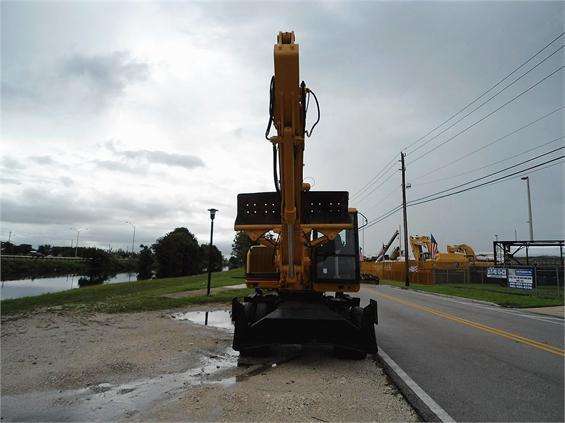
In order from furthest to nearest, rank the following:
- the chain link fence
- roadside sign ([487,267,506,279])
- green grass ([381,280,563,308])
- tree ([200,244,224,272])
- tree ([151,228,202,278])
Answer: tree ([200,244,224,272]), tree ([151,228,202,278]), roadside sign ([487,267,506,279]), the chain link fence, green grass ([381,280,563,308])

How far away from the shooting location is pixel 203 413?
454 centimetres

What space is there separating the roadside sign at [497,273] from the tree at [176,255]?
2257 inches

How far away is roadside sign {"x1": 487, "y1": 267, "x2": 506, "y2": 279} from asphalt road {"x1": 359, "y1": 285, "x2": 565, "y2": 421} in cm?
1422

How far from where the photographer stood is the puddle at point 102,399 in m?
4.72

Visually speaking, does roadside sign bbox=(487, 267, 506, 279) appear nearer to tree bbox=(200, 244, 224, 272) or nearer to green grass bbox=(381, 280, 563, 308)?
green grass bbox=(381, 280, 563, 308)

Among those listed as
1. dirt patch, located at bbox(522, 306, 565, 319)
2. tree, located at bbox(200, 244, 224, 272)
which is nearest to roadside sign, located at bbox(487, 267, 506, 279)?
dirt patch, located at bbox(522, 306, 565, 319)

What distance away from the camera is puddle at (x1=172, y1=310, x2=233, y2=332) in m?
11.6

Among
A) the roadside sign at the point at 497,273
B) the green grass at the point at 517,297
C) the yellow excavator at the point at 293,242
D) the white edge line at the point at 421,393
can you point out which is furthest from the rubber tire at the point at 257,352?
the roadside sign at the point at 497,273

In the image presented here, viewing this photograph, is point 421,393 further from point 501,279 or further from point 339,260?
point 501,279

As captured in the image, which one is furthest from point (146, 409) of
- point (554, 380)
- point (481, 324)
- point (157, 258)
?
point (157, 258)

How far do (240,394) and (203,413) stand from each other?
2.48ft

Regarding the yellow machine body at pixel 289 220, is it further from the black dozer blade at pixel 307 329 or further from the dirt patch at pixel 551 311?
the dirt patch at pixel 551 311

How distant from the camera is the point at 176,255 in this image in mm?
74500

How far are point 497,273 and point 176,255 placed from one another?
58492 mm
